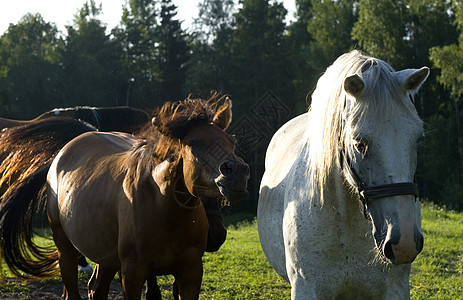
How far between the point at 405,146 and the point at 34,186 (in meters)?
3.52

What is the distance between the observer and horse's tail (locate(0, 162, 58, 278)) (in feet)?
15.3

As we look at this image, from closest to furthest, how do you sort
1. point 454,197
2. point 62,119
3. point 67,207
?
1. point 67,207
2. point 62,119
3. point 454,197

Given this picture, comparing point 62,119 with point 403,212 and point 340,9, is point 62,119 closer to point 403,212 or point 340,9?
point 403,212

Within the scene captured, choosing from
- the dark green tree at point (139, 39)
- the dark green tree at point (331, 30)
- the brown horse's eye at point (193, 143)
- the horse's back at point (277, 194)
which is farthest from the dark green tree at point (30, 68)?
the brown horse's eye at point (193, 143)

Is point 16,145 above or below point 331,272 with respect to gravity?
above

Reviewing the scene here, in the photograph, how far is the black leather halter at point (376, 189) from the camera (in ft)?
7.06

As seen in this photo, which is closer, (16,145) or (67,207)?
(67,207)

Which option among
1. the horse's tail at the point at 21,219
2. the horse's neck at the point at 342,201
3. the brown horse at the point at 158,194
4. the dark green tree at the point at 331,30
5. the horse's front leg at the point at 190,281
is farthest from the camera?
the dark green tree at the point at 331,30

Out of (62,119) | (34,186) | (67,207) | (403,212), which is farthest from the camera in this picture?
(62,119)

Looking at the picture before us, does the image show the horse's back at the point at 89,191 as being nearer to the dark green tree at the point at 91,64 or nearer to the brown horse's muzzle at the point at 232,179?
the brown horse's muzzle at the point at 232,179

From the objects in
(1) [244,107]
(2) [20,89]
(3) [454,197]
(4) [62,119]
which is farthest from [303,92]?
(4) [62,119]

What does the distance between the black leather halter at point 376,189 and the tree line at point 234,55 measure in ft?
70.1

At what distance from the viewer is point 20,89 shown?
101 ft

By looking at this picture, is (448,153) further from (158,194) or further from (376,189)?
(376,189)
